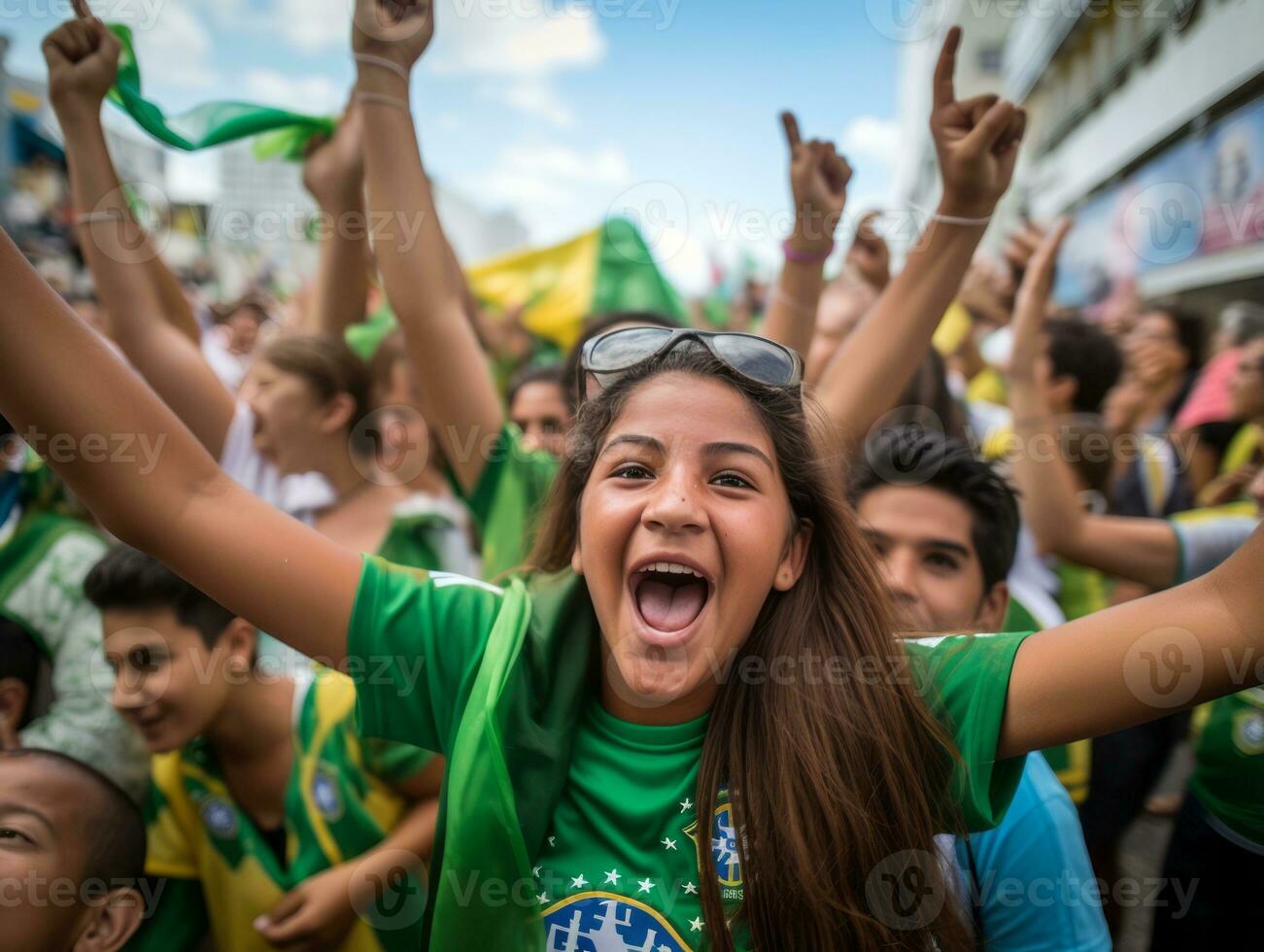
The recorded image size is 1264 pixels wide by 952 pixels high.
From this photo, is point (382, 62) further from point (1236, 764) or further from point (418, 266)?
point (1236, 764)

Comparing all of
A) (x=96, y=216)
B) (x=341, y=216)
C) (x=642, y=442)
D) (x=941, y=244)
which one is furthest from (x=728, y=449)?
(x=341, y=216)

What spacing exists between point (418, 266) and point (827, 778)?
4.41 ft

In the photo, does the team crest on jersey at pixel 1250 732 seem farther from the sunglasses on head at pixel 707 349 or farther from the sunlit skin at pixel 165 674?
the sunlit skin at pixel 165 674

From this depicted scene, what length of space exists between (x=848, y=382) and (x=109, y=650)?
1788 millimetres

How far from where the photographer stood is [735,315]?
10.0 metres

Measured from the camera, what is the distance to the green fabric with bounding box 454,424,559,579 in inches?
90.3

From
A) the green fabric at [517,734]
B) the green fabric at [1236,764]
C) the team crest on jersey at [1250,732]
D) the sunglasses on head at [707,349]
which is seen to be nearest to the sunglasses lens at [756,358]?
the sunglasses on head at [707,349]

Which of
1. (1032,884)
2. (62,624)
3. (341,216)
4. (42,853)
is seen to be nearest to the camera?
(1032,884)

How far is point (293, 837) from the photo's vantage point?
2.00 meters

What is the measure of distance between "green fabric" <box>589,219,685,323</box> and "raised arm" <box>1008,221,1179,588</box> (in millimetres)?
3019

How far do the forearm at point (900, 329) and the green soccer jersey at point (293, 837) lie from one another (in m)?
1.26

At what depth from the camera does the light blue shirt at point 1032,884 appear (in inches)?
58.4

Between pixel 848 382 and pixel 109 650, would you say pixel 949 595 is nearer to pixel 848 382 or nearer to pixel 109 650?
pixel 848 382

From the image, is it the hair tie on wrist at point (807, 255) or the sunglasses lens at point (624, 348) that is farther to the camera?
the hair tie on wrist at point (807, 255)
